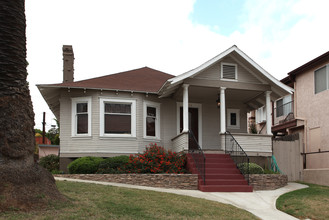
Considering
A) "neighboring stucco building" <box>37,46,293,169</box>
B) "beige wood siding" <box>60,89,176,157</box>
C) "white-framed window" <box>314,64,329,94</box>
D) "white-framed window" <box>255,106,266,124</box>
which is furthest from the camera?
"white-framed window" <box>255,106,266,124</box>

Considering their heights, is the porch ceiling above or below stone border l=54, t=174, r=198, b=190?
above

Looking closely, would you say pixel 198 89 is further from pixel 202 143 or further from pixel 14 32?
pixel 14 32

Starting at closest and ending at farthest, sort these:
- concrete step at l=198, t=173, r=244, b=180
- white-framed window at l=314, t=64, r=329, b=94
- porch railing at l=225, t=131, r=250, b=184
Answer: concrete step at l=198, t=173, r=244, b=180, porch railing at l=225, t=131, r=250, b=184, white-framed window at l=314, t=64, r=329, b=94

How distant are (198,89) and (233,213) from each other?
8208mm

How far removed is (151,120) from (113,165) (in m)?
3.56

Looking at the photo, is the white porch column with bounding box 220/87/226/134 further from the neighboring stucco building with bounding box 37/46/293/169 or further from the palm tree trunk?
the palm tree trunk

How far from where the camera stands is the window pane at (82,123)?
53.2ft

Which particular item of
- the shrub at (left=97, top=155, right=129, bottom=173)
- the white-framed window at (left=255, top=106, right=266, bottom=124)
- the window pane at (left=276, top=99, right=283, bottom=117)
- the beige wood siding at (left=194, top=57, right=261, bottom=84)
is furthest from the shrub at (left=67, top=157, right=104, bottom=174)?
the white-framed window at (left=255, top=106, right=266, bottom=124)

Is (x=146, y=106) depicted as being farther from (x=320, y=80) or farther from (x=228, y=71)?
(x=320, y=80)

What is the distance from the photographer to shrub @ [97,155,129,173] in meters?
13.9

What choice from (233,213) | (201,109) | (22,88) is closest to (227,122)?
(201,109)

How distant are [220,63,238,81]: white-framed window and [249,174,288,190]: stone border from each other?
15.2 feet

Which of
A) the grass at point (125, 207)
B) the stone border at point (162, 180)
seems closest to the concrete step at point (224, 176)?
the stone border at point (162, 180)

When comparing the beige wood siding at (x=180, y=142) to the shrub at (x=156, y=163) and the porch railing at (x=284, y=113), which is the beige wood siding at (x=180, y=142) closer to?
the shrub at (x=156, y=163)
